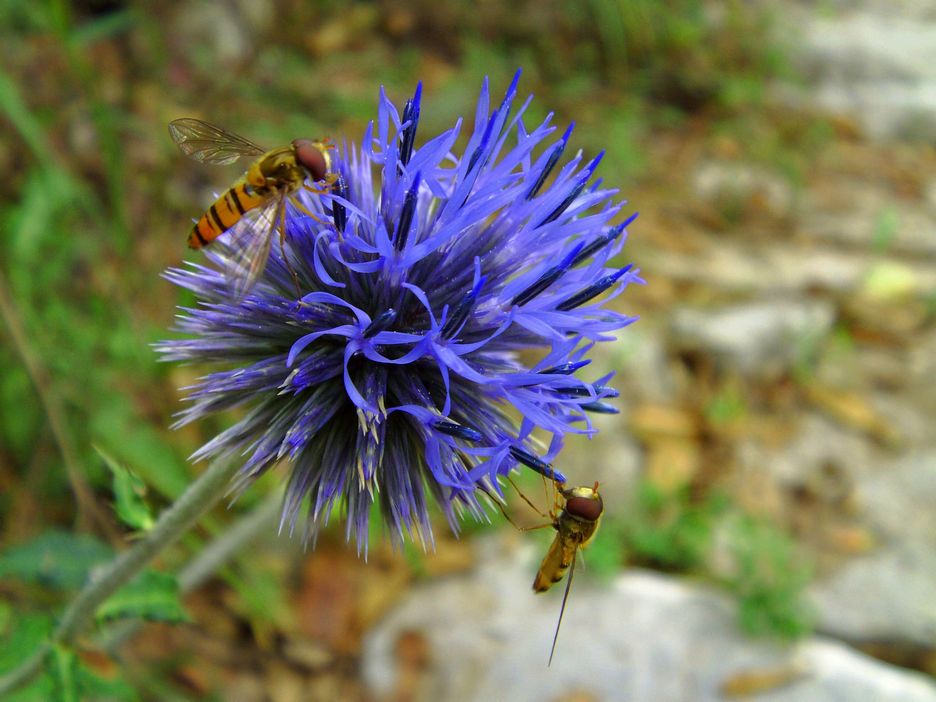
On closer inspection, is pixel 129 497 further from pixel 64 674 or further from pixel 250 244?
pixel 250 244

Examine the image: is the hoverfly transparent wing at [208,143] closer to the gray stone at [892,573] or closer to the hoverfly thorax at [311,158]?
the hoverfly thorax at [311,158]

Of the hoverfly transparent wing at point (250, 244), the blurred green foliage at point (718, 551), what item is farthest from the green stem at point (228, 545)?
the blurred green foliage at point (718, 551)

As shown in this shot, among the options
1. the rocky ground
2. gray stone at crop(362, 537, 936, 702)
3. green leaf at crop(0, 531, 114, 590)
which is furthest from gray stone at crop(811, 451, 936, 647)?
green leaf at crop(0, 531, 114, 590)

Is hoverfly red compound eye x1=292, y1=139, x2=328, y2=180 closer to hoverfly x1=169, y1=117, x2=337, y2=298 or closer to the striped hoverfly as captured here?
hoverfly x1=169, y1=117, x2=337, y2=298

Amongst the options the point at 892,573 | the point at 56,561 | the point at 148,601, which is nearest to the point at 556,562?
the point at 148,601

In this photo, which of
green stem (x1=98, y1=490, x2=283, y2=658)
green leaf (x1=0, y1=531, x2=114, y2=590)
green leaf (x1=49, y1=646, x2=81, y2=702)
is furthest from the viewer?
green stem (x1=98, y1=490, x2=283, y2=658)
